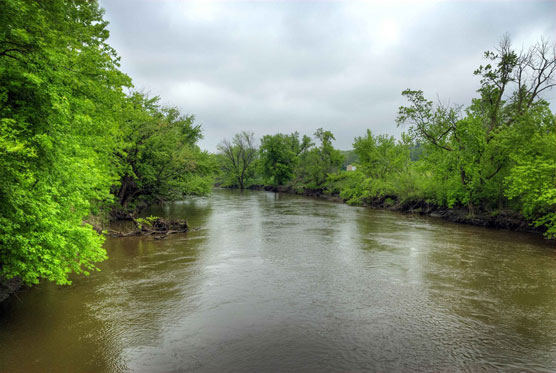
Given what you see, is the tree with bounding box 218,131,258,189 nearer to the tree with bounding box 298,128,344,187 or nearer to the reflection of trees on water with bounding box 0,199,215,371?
the tree with bounding box 298,128,344,187

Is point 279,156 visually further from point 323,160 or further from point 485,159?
point 485,159

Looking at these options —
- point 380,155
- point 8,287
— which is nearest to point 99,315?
point 8,287

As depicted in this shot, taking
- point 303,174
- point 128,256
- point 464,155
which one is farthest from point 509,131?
point 303,174

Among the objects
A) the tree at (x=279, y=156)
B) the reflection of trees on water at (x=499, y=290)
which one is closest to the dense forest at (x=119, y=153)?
the reflection of trees on water at (x=499, y=290)

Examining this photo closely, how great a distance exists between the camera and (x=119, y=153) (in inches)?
812

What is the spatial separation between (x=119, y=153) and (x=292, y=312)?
17.8 metres

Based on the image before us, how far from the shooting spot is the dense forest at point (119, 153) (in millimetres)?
6266

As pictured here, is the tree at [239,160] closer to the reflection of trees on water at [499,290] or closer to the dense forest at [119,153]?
the dense forest at [119,153]

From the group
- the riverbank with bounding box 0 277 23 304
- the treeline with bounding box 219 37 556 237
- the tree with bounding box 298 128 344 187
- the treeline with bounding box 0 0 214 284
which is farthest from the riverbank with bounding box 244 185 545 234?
the riverbank with bounding box 0 277 23 304

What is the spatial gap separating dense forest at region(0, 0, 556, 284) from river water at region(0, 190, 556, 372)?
1361mm

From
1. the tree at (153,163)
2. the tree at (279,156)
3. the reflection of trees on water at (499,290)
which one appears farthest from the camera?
the tree at (279,156)

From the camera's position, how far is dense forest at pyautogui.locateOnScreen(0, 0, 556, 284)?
6266 millimetres

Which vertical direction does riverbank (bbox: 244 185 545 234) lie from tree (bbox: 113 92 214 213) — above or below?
below

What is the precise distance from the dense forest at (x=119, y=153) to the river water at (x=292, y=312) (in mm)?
1361
